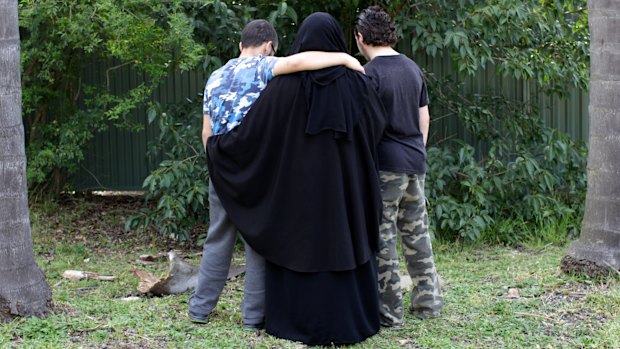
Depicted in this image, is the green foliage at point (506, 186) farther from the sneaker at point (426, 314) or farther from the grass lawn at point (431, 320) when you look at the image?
the sneaker at point (426, 314)

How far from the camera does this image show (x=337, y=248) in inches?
183

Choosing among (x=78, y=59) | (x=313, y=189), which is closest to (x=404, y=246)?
(x=313, y=189)

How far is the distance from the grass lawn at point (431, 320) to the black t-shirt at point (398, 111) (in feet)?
3.35

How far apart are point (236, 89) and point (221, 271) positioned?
1142 millimetres

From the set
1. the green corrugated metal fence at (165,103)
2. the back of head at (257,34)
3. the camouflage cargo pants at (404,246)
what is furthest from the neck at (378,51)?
the green corrugated metal fence at (165,103)

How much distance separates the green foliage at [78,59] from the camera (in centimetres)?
664

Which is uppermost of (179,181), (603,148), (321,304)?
(603,148)

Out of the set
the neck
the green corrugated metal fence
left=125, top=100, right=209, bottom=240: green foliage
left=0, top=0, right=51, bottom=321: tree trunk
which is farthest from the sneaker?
the green corrugated metal fence

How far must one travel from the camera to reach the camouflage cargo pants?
16.3 feet

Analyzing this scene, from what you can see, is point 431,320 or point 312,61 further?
point 431,320

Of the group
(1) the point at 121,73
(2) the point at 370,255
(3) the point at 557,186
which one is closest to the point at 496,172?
(3) the point at 557,186

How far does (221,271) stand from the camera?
515 centimetres

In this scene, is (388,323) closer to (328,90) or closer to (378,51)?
(328,90)

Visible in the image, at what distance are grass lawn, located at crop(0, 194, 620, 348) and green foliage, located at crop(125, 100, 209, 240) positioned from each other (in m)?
0.43
